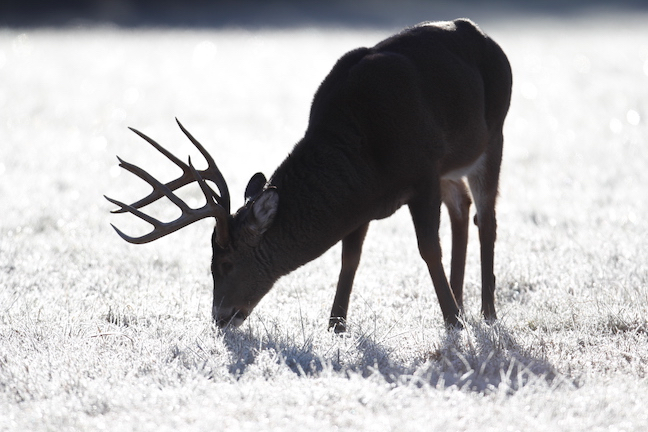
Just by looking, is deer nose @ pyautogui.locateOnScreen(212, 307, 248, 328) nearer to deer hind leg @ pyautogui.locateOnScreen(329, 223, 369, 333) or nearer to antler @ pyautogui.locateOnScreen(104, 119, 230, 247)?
antler @ pyautogui.locateOnScreen(104, 119, 230, 247)

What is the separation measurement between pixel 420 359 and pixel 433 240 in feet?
2.81

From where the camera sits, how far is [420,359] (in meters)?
4.98

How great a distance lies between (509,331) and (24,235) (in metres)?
4.41

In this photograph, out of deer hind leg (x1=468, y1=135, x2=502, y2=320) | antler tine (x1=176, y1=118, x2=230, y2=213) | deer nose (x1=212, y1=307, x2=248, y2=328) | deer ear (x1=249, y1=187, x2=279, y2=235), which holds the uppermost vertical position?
antler tine (x1=176, y1=118, x2=230, y2=213)

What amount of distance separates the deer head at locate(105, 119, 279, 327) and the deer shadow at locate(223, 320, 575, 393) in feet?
0.79

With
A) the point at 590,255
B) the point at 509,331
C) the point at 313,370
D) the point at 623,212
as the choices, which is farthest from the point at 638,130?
the point at 313,370

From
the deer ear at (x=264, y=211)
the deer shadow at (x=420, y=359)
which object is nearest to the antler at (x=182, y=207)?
the deer ear at (x=264, y=211)

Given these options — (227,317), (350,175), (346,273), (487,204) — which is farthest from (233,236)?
(487,204)

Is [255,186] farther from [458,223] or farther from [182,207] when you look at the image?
[458,223]

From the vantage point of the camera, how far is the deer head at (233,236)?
5.24 metres

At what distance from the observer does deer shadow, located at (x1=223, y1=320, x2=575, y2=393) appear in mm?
4594

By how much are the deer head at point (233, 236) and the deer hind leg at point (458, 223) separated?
153cm

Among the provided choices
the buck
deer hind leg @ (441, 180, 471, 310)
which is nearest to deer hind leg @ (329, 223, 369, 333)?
the buck

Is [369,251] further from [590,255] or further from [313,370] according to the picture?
[313,370]
